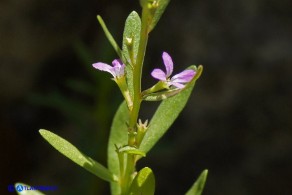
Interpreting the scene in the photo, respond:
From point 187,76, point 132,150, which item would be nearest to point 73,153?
point 132,150

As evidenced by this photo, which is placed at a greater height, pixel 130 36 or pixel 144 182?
pixel 130 36

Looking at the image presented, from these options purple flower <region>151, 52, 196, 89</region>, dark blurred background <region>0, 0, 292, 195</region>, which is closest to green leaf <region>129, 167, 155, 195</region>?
purple flower <region>151, 52, 196, 89</region>

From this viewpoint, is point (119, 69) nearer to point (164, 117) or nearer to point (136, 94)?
point (136, 94)

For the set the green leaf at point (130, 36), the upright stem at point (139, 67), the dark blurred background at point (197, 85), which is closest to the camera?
the upright stem at point (139, 67)

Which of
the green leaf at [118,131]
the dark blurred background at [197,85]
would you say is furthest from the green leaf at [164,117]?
the dark blurred background at [197,85]

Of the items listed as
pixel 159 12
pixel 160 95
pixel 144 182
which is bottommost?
pixel 144 182

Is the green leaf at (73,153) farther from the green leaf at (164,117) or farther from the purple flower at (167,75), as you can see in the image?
the purple flower at (167,75)

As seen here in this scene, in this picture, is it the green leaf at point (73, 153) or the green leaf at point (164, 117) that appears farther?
the green leaf at point (164, 117)
